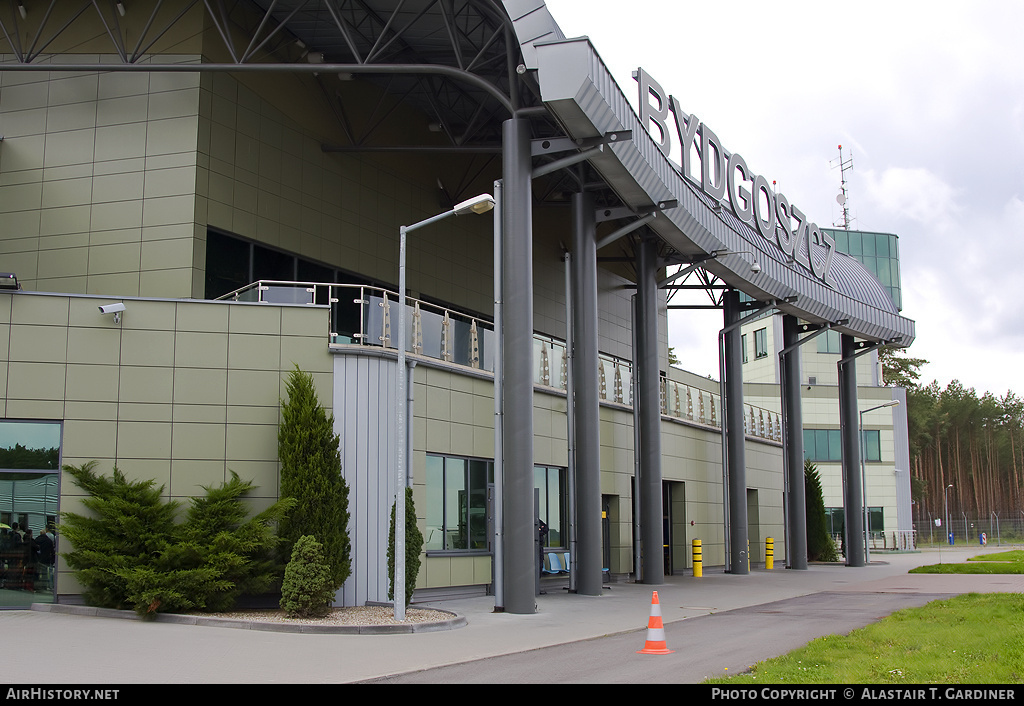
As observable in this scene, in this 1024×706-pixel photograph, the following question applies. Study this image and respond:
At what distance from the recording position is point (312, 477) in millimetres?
18000

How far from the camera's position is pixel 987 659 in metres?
11.0

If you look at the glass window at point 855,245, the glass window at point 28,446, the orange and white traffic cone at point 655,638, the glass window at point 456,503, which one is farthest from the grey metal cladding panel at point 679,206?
the glass window at point 855,245

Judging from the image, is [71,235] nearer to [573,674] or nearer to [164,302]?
[164,302]

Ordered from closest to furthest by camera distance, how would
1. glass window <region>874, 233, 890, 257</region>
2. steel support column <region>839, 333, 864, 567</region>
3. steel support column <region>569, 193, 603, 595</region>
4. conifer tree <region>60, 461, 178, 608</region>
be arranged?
conifer tree <region>60, 461, 178, 608</region>
steel support column <region>569, 193, 603, 595</region>
steel support column <region>839, 333, 864, 567</region>
glass window <region>874, 233, 890, 257</region>

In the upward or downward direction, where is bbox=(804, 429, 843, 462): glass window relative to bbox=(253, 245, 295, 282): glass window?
downward

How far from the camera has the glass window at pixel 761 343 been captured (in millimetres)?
70988

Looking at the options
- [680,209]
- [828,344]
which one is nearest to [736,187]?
[680,209]

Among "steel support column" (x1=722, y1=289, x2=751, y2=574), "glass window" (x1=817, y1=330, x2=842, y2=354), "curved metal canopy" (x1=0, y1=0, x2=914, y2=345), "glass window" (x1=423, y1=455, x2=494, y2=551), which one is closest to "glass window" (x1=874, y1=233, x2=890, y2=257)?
"glass window" (x1=817, y1=330, x2=842, y2=354)

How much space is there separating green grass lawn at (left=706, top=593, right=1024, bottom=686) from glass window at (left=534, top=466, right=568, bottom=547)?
392 inches

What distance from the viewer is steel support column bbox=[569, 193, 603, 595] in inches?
882

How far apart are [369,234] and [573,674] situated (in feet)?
65.4

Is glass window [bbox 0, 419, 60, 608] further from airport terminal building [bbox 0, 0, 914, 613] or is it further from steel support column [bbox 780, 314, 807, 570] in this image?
steel support column [bbox 780, 314, 807, 570]

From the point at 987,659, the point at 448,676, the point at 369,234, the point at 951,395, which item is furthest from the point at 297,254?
the point at 951,395

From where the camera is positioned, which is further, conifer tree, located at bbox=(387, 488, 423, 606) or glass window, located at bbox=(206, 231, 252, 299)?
glass window, located at bbox=(206, 231, 252, 299)
